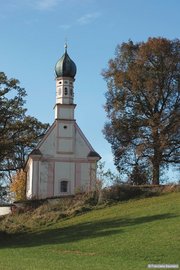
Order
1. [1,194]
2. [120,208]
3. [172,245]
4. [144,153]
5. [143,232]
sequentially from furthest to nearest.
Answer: [1,194], [144,153], [120,208], [143,232], [172,245]

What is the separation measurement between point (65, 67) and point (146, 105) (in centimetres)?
903

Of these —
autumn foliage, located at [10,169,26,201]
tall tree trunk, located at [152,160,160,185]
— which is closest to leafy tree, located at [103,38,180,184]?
tall tree trunk, located at [152,160,160,185]

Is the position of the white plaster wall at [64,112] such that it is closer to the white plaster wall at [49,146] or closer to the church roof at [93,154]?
the white plaster wall at [49,146]

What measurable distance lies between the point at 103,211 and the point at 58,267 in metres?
18.6

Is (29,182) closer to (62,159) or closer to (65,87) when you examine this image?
(62,159)

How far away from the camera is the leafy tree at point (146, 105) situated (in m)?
51.9

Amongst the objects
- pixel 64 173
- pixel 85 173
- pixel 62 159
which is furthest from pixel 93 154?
pixel 64 173

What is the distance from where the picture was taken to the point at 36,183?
53375mm

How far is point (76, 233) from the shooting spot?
29.1 meters

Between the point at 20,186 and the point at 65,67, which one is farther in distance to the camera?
the point at 20,186

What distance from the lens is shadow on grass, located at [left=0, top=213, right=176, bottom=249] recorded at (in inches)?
1078

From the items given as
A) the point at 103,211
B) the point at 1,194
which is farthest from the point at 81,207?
the point at 1,194

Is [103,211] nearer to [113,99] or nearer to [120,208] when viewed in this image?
[120,208]

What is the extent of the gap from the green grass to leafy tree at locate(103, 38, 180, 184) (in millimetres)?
14456
